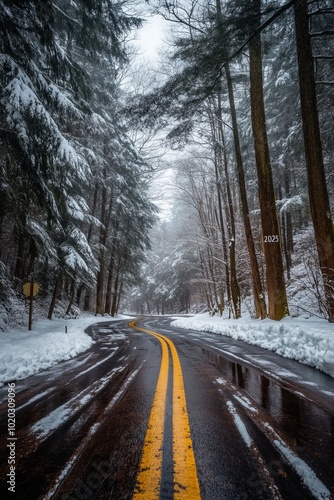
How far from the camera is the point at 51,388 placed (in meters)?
3.55

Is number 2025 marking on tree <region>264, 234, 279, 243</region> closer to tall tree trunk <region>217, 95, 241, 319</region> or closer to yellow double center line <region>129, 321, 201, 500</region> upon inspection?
tall tree trunk <region>217, 95, 241, 319</region>

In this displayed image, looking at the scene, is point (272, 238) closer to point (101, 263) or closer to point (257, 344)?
point (257, 344)

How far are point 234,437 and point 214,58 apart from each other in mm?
9708

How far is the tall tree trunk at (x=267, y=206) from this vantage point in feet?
29.2

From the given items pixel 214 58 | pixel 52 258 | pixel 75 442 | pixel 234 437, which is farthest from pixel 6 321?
pixel 214 58

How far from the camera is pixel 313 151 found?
7.37 m

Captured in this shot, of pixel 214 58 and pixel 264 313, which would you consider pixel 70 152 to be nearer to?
pixel 214 58

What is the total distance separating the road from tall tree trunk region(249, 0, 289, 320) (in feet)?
17.2

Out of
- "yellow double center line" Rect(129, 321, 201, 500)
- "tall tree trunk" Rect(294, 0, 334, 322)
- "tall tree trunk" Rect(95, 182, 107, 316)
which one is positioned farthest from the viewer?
"tall tree trunk" Rect(95, 182, 107, 316)

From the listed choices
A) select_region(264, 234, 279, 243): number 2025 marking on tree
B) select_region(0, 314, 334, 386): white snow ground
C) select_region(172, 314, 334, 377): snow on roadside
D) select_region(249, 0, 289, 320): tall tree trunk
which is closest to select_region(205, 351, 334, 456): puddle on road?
select_region(172, 314, 334, 377): snow on roadside

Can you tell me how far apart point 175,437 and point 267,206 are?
9027mm

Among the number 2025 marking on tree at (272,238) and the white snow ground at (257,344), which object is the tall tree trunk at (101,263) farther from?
the number 2025 marking on tree at (272,238)

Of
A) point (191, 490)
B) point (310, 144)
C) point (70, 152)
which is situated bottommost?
point (191, 490)

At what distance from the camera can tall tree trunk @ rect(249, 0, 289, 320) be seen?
890 centimetres
